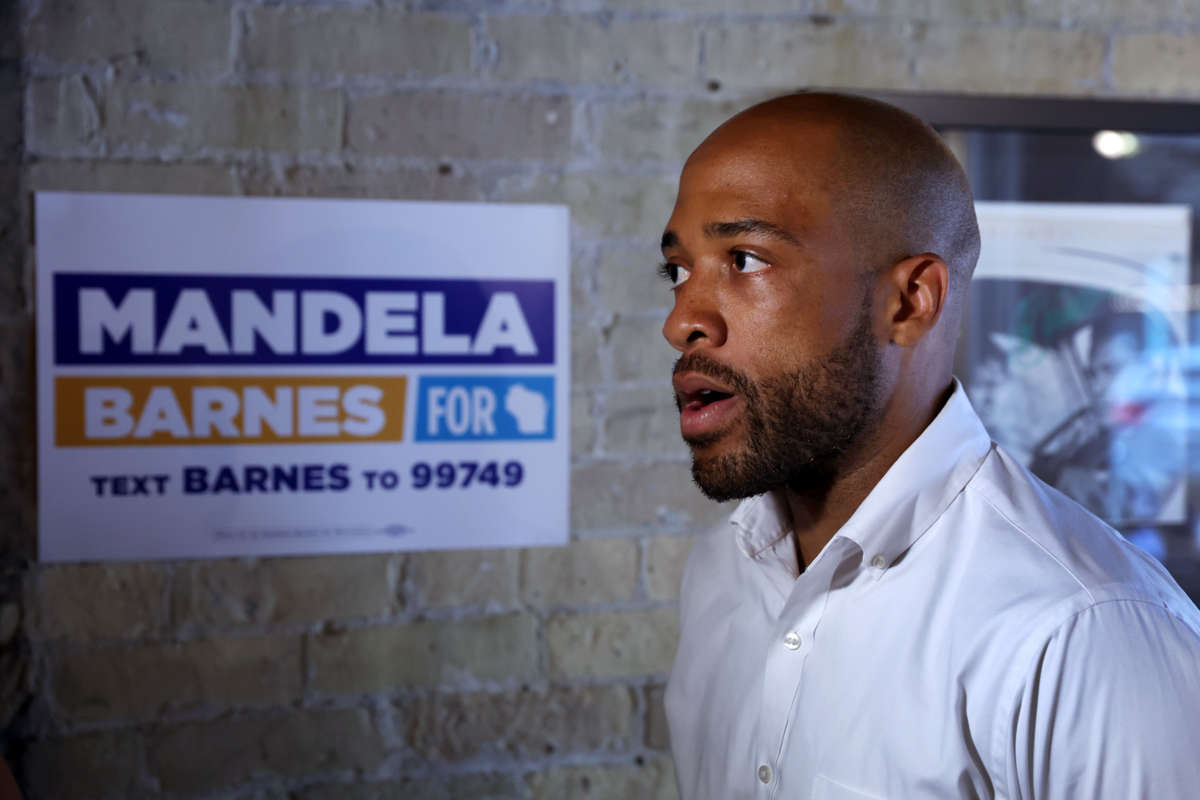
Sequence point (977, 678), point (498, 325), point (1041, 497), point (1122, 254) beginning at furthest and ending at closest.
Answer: point (1122, 254), point (498, 325), point (1041, 497), point (977, 678)

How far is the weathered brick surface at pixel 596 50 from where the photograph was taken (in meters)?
1.59

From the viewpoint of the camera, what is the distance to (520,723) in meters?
1.64

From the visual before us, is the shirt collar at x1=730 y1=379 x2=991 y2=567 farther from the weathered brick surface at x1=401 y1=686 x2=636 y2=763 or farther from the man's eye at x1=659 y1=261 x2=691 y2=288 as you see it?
the weathered brick surface at x1=401 y1=686 x2=636 y2=763

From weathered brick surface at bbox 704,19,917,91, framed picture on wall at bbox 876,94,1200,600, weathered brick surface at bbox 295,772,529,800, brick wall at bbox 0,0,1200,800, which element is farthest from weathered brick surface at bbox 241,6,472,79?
weathered brick surface at bbox 295,772,529,800

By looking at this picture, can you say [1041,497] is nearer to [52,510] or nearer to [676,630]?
[676,630]

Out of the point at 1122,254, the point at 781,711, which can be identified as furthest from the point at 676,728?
the point at 1122,254

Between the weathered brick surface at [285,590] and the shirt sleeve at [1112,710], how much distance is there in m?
1.06

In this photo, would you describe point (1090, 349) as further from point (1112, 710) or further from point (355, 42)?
point (355, 42)

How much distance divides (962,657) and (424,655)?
0.99 m

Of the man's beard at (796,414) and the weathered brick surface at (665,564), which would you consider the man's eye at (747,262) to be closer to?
the man's beard at (796,414)

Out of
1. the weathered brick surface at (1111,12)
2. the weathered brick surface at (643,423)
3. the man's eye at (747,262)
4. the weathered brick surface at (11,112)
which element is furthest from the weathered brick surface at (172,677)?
the weathered brick surface at (1111,12)

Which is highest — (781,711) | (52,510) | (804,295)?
(804,295)

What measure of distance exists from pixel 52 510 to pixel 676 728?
995 mm

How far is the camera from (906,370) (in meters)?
1.00
